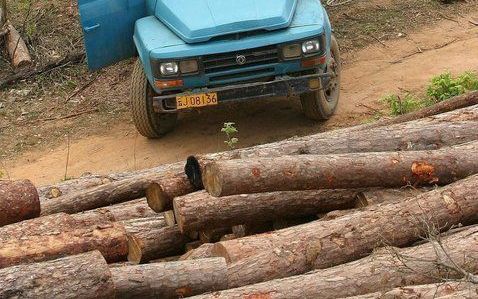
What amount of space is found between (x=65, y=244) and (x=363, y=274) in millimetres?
1688

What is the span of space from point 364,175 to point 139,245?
1.47m

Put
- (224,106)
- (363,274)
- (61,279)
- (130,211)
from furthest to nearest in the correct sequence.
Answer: (224,106), (130,211), (363,274), (61,279)

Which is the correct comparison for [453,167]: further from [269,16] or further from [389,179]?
[269,16]

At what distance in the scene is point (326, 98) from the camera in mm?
10516

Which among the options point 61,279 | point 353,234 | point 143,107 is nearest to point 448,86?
point 143,107

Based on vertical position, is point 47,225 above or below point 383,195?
above

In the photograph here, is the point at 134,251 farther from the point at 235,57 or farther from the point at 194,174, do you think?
the point at 235,57

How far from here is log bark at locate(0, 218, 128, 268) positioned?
209 inches

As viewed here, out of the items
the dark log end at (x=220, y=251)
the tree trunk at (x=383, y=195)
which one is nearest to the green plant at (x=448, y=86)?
the tree trunk at (x=383, y=195)

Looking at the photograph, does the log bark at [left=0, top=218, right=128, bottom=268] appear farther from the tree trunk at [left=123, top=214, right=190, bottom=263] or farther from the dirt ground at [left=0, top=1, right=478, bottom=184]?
the dirt ground at [left=0, top=1, right=478, bottom=184]

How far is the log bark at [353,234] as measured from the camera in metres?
5.36

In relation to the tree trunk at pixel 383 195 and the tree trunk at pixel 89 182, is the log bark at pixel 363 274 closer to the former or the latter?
the tree trunk at pixel 383 195

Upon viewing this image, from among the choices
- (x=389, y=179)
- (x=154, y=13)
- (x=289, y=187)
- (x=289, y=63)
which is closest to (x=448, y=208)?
(x=389, y=179)

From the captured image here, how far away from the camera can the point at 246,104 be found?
11.3 m
